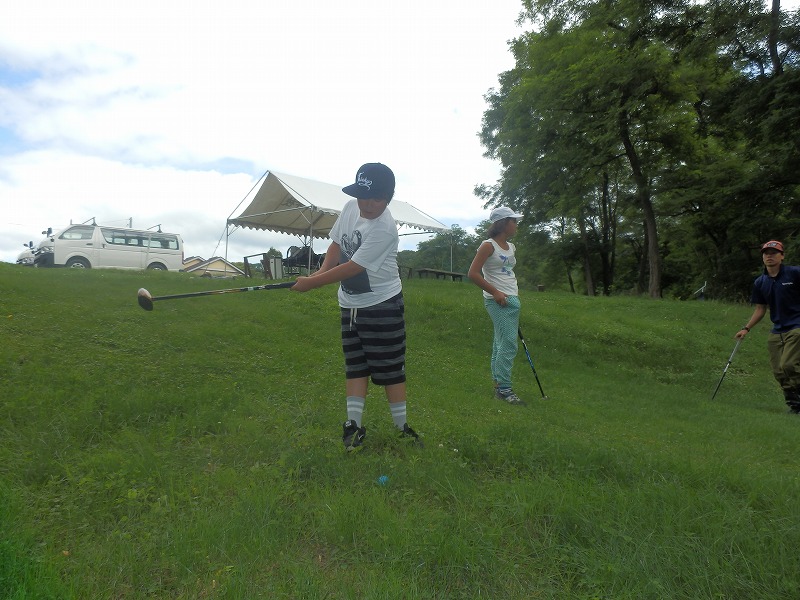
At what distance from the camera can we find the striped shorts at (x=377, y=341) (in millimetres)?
3258

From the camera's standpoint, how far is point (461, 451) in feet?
10.6

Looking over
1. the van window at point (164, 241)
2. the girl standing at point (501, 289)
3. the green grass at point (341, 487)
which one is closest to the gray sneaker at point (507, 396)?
the girl standing at point (501, 289)

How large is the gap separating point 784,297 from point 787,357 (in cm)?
70

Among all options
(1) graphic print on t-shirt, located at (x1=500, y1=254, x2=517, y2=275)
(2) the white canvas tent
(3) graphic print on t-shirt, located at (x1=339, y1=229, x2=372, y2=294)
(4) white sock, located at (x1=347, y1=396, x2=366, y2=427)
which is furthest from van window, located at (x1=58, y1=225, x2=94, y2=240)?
(4) white sock, located at (x1=347, y1=396, x2=366, y2=427)

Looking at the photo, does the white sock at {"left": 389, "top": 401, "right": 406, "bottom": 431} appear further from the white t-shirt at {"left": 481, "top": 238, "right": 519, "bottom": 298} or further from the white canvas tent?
the white canvas tent

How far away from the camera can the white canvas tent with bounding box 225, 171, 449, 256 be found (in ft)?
54.2

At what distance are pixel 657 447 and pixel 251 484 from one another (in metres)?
2.91

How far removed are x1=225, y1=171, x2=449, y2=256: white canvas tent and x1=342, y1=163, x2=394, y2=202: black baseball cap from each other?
12.9 meters

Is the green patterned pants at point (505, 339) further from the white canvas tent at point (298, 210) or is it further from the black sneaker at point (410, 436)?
the white canvas tent at point (298, 210)

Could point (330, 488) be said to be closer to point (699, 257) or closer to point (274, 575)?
point (274, 575)

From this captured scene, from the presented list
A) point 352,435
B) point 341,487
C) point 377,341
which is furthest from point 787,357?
point 341,487

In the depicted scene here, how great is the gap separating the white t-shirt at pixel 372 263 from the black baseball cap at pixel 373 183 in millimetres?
156

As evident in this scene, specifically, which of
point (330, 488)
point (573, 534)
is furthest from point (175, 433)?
point (573, 534)

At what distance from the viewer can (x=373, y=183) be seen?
10.6ft
